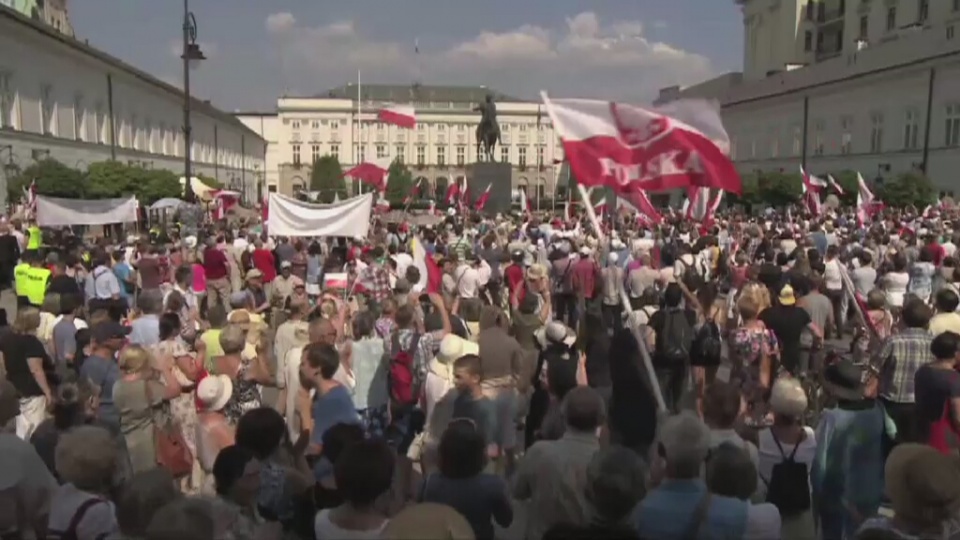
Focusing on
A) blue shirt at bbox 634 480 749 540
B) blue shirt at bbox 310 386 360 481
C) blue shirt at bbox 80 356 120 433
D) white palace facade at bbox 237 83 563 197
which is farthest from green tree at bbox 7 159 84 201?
white palace facade at bbox 237 83 563 197

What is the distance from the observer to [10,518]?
12.3 feet

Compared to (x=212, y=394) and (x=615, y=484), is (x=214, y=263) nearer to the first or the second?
(x=212, y=394)

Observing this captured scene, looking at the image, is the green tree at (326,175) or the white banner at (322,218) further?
the green tree at (326,175)

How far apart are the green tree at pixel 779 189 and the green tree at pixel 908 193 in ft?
23.1

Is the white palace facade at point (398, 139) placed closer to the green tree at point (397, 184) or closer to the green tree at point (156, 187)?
the green tree at point (397, 184)

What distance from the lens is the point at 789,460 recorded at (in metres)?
4.12

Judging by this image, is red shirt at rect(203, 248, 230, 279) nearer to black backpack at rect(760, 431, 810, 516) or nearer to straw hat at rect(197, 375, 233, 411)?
straw hat at rect(197, 375, 233, 411)

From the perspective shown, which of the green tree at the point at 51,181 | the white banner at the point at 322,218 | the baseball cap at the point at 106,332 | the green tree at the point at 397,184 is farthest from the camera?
the green tree at the point at 397,184

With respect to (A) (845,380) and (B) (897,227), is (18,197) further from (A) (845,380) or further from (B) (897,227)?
(A) (845,380)

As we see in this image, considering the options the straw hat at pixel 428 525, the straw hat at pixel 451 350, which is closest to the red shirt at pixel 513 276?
the straw hat at pixel 451 350

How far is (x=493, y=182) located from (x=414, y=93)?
93.9 m

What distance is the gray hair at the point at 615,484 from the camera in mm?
3121

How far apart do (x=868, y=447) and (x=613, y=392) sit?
2.08 metres

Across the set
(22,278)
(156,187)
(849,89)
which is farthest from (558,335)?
(849,89)
